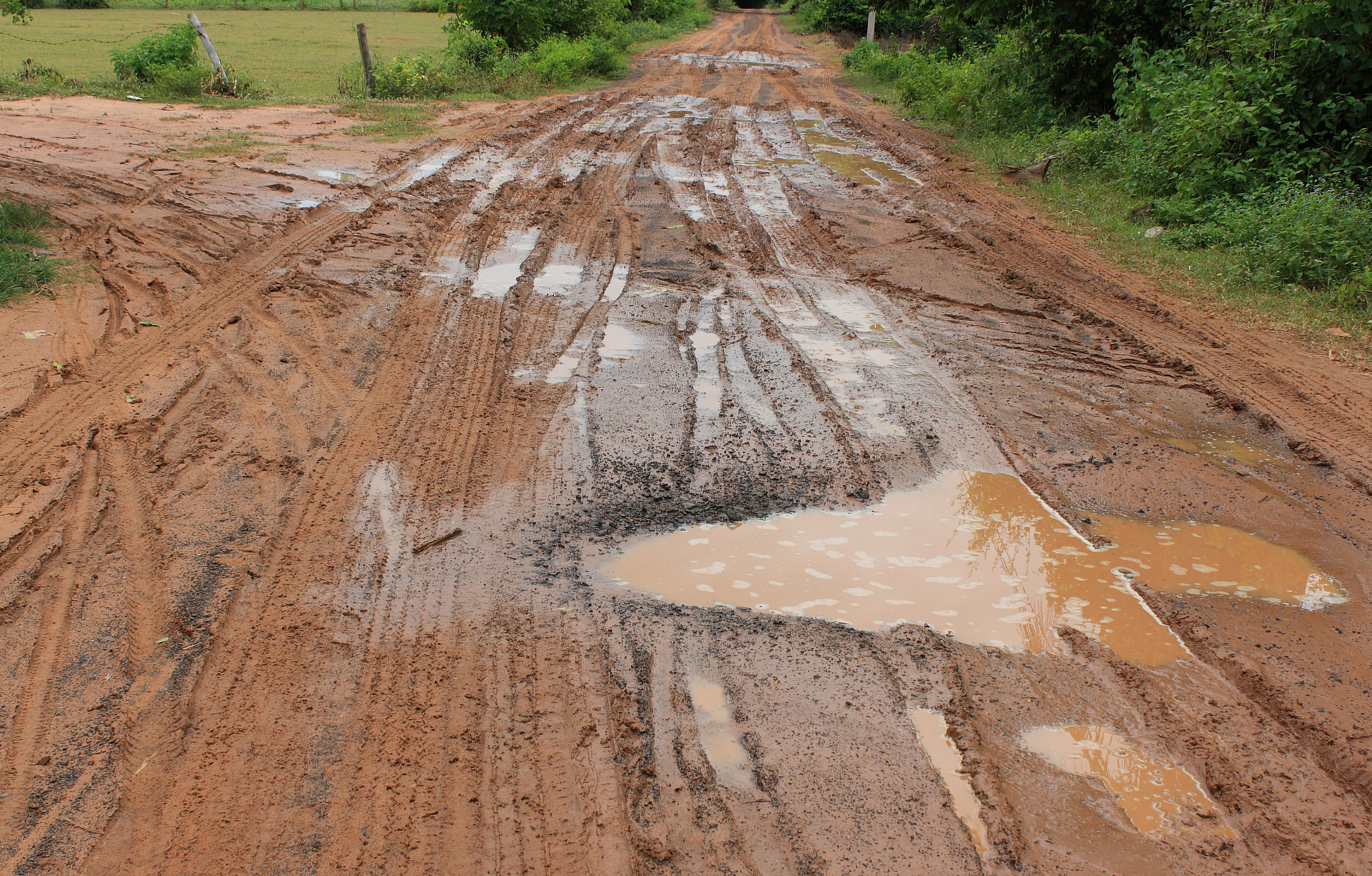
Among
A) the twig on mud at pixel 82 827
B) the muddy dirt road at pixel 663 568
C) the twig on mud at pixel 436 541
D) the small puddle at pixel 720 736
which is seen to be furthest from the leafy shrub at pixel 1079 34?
the twig on mud at pixel 82 827

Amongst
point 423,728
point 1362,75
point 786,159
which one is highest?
point 1362,75

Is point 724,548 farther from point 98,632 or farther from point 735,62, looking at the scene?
point 735,62

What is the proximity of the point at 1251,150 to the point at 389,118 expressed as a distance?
11982mm

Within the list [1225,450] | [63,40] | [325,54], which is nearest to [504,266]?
[1225,450]

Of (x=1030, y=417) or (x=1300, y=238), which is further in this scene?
(x=1300, y=238)

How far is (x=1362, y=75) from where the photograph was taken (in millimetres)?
7789

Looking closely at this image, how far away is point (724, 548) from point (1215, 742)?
6.76 ft

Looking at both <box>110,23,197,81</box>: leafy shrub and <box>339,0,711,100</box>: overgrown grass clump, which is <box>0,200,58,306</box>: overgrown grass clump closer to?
<box>339,0,711,100</box>: overgrown grass clump

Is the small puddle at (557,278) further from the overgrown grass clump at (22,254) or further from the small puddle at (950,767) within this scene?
the small puddle at (950,767)

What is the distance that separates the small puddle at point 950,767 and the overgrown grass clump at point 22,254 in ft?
23.0

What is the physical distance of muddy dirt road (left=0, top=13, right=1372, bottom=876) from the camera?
8.31ft

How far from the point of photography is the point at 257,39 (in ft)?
76.6

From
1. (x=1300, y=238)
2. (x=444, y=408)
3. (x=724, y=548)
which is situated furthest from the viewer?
(x=1300, y=238)

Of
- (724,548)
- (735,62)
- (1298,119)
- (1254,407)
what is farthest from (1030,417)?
(735,62)
